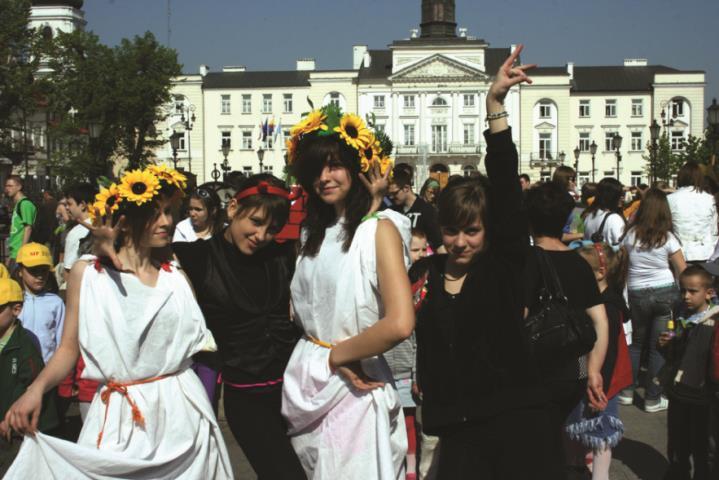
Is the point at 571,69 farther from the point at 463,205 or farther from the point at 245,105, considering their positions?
the point at 463,205

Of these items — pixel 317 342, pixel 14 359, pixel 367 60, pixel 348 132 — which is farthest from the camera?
pixel 367 60

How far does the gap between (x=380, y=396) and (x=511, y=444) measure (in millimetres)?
554

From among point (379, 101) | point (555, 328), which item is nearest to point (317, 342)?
point (555, 328)

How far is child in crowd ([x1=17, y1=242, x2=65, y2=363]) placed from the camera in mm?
6027

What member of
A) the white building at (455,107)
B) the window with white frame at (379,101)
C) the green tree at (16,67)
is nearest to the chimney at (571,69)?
the white building at (455,107)

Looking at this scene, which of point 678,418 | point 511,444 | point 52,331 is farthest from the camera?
point 52,331

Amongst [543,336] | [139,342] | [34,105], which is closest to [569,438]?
[543,336]

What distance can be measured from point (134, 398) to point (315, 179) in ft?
3.96

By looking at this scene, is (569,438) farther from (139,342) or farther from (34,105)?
(34,105)

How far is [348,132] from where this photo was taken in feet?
11.4

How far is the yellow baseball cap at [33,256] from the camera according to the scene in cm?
607

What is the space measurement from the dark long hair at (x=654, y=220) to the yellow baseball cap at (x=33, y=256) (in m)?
5.30

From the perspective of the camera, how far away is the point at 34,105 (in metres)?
39.0

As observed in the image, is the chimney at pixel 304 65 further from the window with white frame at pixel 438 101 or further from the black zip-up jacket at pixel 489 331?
the black zip-up jacket at pixel 489 331
